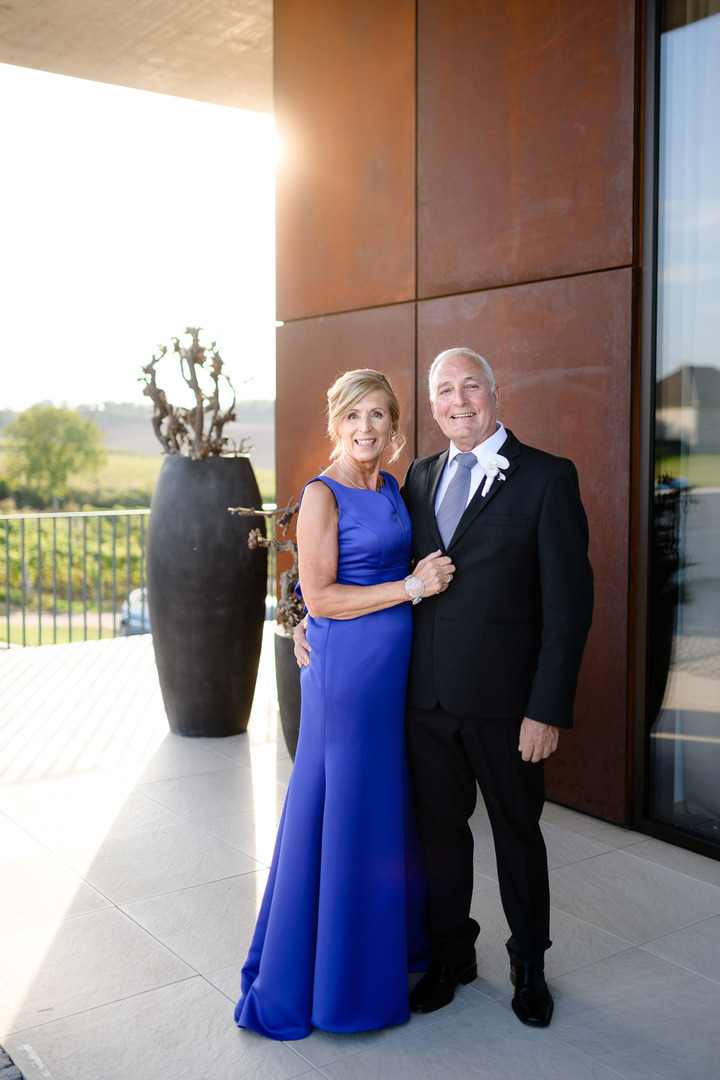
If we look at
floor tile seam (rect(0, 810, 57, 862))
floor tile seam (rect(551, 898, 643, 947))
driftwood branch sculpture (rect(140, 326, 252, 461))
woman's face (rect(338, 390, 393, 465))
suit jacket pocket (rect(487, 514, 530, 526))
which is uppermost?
driftwood branch sculpture (rect(140, 326, 252, 461))

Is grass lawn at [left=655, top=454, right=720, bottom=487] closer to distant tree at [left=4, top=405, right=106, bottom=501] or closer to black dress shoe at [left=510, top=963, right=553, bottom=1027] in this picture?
black dress shoe at [left=510, top=963, right=553, bottom=1027]

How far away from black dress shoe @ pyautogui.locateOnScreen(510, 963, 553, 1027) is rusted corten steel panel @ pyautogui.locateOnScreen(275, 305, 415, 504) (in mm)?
2379

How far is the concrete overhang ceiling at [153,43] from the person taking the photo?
512 cm

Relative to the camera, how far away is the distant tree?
34375 mm

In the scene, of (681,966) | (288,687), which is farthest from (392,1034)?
(288,687)

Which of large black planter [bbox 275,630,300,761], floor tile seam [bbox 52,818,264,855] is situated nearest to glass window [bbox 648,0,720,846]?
large black planter [bbox 275,630,300,761]

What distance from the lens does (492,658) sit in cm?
206

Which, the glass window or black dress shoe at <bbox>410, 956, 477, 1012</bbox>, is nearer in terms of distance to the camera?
black dress shoe at <bbox>410, 956, 477, 1012</bbox>

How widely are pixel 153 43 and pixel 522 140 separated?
3.15 metres

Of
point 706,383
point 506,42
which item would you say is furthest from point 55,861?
point 506,42

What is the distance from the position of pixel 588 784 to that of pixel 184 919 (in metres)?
1.55

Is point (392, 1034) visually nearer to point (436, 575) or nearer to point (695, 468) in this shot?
point (436, 575)

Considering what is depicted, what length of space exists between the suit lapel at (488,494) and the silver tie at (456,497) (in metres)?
0.04

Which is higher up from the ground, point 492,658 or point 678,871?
point 492,658
